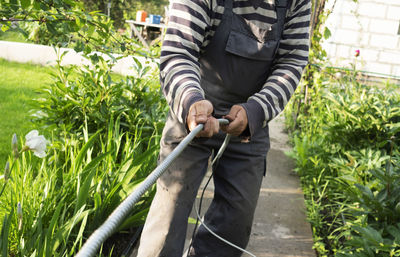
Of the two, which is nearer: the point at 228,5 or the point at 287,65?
the point at 228,5

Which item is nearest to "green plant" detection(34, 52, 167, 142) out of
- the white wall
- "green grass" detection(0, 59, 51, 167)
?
"green grass" detection(0, 59, 51, 167)

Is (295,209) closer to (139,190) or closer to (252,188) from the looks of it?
(252,188)

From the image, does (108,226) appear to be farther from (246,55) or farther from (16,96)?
(16,96)

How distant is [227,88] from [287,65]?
28 cm

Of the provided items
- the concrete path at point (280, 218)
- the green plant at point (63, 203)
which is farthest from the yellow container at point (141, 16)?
the green plant at point (63, 203)

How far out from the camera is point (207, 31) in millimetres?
1701

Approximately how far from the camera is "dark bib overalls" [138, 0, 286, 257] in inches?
67.4

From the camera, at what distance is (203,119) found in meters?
1.38

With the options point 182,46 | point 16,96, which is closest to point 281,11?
point 182,46

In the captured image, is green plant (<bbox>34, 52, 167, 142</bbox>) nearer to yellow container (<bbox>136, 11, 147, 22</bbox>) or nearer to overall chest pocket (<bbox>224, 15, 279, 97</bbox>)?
overall chest pocket (<bbox>224, 15, 279, 97</bbox>)

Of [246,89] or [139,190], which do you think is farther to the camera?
[246,89]

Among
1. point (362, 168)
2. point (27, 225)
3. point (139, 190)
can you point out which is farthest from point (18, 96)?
point (139, 190)

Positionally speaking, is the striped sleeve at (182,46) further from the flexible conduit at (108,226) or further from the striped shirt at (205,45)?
the flexible conduit at (108,226)

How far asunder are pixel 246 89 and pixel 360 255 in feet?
2.77
